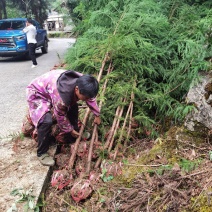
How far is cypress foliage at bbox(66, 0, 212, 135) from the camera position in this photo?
3.67 m

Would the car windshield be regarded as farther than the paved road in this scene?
Yes

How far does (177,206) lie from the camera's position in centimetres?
223

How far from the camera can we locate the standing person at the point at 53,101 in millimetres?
2959

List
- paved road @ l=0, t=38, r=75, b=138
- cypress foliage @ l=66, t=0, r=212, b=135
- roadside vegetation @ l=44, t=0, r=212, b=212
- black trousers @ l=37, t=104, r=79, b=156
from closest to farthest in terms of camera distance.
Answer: roadside vegetation @ l=44, t=0, r=212, b=212, black trousers @ l=37, t=104, r=79, b=156, cypress foliage @ l=66, t=0, r=212, b=135, paved road @ l=0, t=38, r=75, b=138

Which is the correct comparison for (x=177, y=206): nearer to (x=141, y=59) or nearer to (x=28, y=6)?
(x=141, y=59)

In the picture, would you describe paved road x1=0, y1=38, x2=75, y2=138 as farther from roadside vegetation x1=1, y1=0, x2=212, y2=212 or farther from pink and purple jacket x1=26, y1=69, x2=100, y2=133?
roadside vegetation x1=1, y1=0, x2=212, y2=212

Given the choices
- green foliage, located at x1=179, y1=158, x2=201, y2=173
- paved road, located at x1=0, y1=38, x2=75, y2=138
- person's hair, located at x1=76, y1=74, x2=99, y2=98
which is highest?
person's hair, located at x1=76, y1=74, x2=99, y2=98

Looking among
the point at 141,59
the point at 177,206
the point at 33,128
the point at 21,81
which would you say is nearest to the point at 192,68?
the point at 141,59

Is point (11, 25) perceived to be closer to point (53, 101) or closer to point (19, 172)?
point (53, 101)

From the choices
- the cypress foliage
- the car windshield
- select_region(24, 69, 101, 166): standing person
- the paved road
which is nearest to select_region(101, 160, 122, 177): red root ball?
select_region(24, 69, 101, 166): standing person

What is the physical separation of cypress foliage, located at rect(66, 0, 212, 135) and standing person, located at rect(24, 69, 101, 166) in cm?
61

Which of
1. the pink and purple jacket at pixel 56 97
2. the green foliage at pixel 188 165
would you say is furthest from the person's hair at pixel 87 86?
the green foliage at pixel 188 165

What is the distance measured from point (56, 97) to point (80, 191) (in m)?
1.13

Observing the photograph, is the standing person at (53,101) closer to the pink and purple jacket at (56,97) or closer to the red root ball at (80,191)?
the pink and purple jacket at (56,97)
